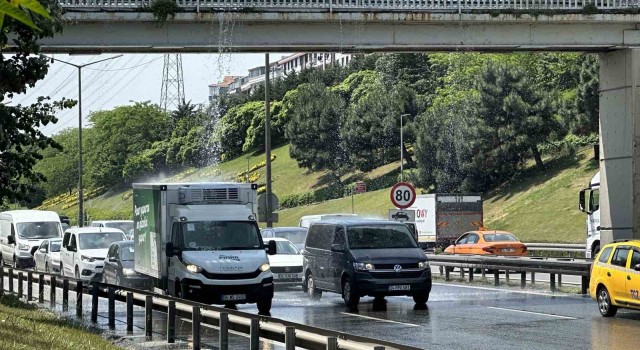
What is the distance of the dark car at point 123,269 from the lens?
95.2ft

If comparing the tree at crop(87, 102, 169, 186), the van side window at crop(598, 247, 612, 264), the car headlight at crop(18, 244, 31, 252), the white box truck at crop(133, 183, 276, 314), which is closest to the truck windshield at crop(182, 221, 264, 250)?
the white box truck at crop(133, 183, 276, 314)

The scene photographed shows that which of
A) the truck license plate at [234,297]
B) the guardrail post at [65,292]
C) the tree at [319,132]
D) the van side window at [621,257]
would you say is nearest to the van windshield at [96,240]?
the guardrail post at [65,292]

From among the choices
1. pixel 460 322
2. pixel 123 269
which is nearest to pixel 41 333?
pixel 460 322

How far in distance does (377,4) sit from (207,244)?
30.5 ft

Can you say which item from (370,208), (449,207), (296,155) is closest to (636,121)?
(449,207)

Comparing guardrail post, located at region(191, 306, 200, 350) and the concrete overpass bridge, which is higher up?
the concrete overpass bridge

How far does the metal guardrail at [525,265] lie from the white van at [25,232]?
20.3 m

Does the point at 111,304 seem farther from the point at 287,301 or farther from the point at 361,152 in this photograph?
the point at 361,152

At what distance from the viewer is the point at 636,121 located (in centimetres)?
2928

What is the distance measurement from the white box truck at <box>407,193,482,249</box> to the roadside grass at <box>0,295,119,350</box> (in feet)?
122

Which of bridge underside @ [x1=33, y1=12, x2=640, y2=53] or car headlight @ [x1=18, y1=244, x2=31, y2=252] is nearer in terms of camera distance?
bridge underside @ [x1=33, y1=12, x2=640, y2=53]

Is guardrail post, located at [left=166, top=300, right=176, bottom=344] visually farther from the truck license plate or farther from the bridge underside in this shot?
the bridge underside

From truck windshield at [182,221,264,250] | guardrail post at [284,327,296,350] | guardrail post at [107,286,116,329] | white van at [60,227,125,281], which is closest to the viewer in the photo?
guardrail post at [284,327,296,350]

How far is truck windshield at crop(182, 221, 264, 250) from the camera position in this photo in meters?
22.6
